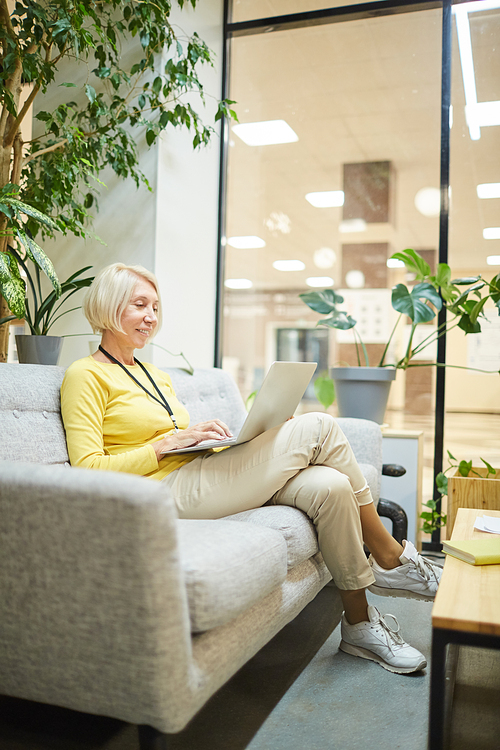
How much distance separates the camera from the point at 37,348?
2.10 m

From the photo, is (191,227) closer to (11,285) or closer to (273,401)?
(11,285)

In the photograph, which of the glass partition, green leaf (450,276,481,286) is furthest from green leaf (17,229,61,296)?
green leaf (450,276,481,286)

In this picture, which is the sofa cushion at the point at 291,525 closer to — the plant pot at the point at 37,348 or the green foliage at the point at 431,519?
the plant pot at the point at 37,348

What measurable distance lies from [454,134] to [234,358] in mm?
1610

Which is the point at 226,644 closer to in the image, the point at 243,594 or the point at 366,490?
the point at 243,594

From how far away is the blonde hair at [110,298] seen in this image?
72.5 inches

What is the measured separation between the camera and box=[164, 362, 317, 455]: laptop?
1.55 metres

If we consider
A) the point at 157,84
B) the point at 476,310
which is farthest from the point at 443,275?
the point at 157,84

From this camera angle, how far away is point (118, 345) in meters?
1.90

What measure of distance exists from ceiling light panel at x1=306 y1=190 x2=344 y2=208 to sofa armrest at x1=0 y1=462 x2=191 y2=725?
2.61 meters

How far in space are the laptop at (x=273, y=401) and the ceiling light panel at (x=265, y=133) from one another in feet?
6.91

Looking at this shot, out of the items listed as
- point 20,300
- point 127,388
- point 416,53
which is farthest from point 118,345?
point 416,53

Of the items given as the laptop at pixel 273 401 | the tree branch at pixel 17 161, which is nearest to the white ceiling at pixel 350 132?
the tree branch at pixel 17 161

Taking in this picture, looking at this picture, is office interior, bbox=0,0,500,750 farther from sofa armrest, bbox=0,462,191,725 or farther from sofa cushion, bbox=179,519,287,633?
sofa armrest, bbox=0,462,191,725
